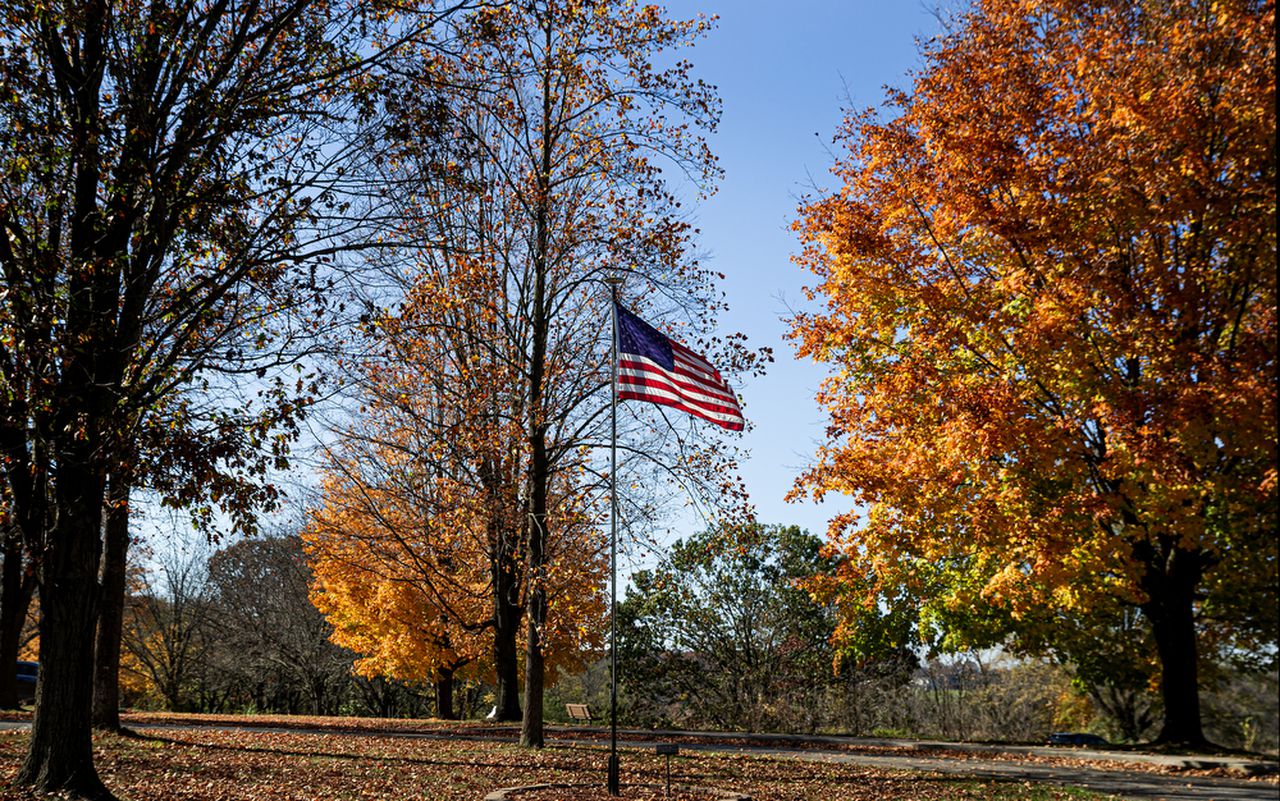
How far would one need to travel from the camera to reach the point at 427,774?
12250mm

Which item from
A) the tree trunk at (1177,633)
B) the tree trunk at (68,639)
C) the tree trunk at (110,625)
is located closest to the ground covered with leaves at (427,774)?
the tree trunk at (68,639)

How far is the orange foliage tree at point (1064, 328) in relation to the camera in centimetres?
1159

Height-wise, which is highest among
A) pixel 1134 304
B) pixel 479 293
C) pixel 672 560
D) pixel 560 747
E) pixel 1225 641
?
pixel 479 293

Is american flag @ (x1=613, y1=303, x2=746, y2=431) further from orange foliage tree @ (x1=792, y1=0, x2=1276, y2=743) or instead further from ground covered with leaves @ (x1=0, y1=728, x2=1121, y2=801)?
ground covered with leaves @ (x1=0, y1=728, x2=1121, y2=801)

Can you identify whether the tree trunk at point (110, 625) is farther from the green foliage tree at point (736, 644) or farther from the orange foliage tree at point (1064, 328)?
the green foliage tree at point (736, 644)

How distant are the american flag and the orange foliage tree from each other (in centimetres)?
367

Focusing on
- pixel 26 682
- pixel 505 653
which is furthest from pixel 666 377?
pixel 26 682

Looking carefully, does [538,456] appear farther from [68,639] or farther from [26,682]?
[26,682]

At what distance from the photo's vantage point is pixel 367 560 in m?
24.7

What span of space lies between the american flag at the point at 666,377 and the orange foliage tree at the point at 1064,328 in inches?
144

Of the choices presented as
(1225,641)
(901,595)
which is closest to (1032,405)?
(1225,641)

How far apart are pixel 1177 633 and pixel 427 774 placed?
11.3 metres

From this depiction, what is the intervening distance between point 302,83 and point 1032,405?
39.4 ft

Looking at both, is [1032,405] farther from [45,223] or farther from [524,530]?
[45,223]
